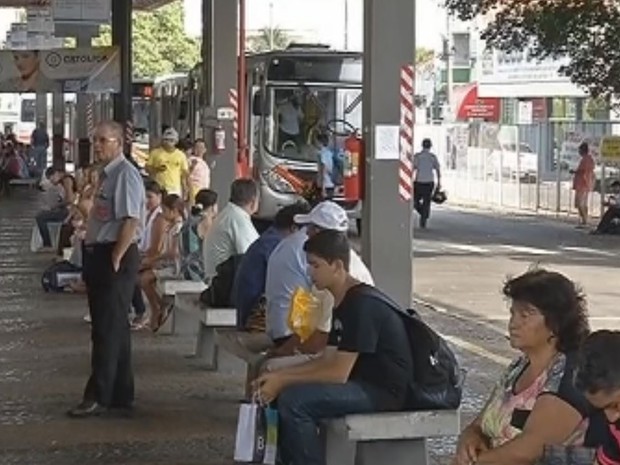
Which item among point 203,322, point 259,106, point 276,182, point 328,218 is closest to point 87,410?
point 203,322

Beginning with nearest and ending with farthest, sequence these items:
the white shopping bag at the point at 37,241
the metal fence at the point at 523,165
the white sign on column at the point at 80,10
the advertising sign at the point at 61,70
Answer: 1. the white shopping bag at the point at 37,241
2. the white sign on column at the point at 80,10
3. the advertising sign at the point at 61,70
4. the metal fence at the point at 523,165

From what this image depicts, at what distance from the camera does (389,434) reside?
723cm

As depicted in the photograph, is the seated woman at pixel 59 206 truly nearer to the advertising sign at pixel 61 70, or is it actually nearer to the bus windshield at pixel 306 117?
the bus windshield at pixel 306 117

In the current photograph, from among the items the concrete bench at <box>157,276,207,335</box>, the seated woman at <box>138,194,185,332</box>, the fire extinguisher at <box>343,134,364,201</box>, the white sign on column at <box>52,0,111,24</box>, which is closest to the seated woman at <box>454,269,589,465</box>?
the fire extinguisher at <box>343,134,364,201</box>

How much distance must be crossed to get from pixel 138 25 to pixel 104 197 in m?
75.3

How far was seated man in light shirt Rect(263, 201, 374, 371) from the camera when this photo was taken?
326 inches

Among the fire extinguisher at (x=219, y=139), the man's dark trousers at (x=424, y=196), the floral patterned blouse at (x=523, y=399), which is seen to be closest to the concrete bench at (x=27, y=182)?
the man's dark trousers at (x=424, y=196)

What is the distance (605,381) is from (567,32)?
26.1 m


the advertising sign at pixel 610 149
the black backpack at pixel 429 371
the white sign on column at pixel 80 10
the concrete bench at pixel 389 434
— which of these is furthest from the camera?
the advertising sign at pixel 610 149

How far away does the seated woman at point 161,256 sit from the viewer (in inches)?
543

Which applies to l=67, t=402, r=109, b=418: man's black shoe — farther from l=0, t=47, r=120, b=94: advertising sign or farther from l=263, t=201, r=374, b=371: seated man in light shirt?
l=0, t=47, r=120, b=94: advertising sign

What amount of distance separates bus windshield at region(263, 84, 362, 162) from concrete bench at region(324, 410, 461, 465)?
61.0ft

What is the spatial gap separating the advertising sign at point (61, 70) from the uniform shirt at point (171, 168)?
926 centimetres

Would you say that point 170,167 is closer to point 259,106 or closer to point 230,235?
point 259,106
